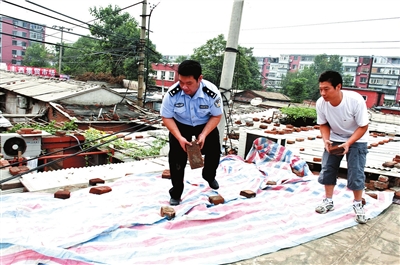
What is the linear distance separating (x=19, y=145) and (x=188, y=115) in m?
5.84

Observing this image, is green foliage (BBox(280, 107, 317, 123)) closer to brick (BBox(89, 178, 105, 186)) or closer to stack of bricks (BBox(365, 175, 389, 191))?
stack of bricks (BBox(365, 175, 389, 191))

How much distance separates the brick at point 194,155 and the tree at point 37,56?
232ft

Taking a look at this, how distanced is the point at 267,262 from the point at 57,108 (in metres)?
13.6

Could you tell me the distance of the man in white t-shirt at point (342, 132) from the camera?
114 inches

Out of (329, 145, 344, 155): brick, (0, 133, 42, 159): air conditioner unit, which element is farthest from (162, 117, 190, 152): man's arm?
(0, 133, 42, 159): air conditioner unit

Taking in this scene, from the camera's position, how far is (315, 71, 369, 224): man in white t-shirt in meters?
2.89

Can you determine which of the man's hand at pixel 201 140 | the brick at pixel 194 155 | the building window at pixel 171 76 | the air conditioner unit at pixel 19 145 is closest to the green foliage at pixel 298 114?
the air conditioner unit at pixel 19 145

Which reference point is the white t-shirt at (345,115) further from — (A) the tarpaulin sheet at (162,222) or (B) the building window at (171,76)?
(B) the building window at (171,76)

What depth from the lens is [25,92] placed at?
17578 mm

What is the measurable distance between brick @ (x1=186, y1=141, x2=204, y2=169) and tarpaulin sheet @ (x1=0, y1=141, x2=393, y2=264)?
46 centimetres

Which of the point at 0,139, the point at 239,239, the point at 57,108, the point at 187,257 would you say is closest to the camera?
the point at 187,257

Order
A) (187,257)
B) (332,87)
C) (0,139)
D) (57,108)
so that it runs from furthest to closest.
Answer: (57,108) < (0,139) < (332,87) < (187,257)

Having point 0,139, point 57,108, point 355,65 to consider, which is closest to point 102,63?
point 57,108

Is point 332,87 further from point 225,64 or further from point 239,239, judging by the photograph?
point 225,64
